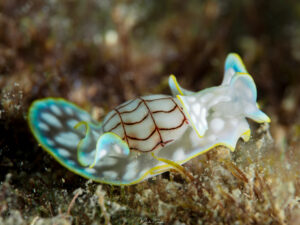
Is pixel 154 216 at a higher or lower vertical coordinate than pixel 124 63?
lower

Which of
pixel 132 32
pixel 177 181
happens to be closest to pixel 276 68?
pixel 132 32

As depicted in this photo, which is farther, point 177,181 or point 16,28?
point 16,28

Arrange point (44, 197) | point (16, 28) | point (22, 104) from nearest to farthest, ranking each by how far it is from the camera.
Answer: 1. point (44, 197)
2. point (22, 104)
3. point (16, 28)

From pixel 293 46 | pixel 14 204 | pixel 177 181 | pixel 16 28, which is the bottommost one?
pixel 177 181

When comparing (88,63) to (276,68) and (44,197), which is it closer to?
(44,197)

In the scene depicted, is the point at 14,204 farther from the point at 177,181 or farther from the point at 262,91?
the point at 262,91

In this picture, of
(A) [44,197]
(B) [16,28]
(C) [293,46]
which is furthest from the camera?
(C) [293,46]
